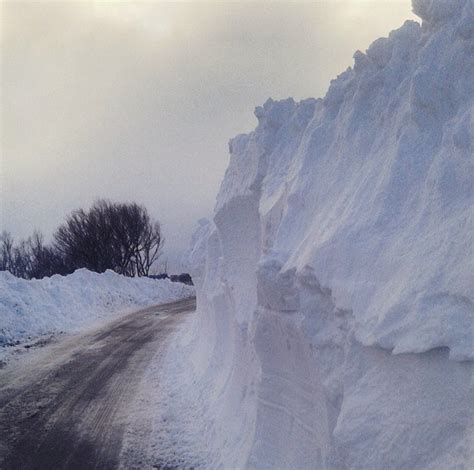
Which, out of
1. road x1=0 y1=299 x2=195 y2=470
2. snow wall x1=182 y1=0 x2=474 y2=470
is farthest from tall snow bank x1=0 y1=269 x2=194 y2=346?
snow wall x1=182 y1=0 x2=474 y2=470

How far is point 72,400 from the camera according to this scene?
7914 millimetres

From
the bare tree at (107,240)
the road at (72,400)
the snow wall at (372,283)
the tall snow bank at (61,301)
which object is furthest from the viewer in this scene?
the bare tree at (107,240)

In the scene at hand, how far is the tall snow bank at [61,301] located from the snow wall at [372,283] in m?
9.94

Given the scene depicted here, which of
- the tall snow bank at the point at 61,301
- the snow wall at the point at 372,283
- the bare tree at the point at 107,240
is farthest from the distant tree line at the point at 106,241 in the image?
the snow wall at the point at 372,283

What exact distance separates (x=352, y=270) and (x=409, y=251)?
59 cm

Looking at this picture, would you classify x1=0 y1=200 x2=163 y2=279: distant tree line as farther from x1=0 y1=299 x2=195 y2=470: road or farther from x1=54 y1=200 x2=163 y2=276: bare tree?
x1=0 y1=299 x2=195 y2=470: road

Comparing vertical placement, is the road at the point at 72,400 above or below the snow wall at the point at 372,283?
below

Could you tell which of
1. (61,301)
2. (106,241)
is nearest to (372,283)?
(61,301)

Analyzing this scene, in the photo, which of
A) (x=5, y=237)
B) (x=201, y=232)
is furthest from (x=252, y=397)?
(x=5, y=237)

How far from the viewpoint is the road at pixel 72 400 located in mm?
5965

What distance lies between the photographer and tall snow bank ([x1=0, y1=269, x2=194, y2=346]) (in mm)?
14977

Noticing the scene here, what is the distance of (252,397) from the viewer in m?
5.74

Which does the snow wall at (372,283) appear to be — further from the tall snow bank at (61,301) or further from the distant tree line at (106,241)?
the distant tree line at (106,241)

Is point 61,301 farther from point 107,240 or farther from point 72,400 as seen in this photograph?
point 107,240
